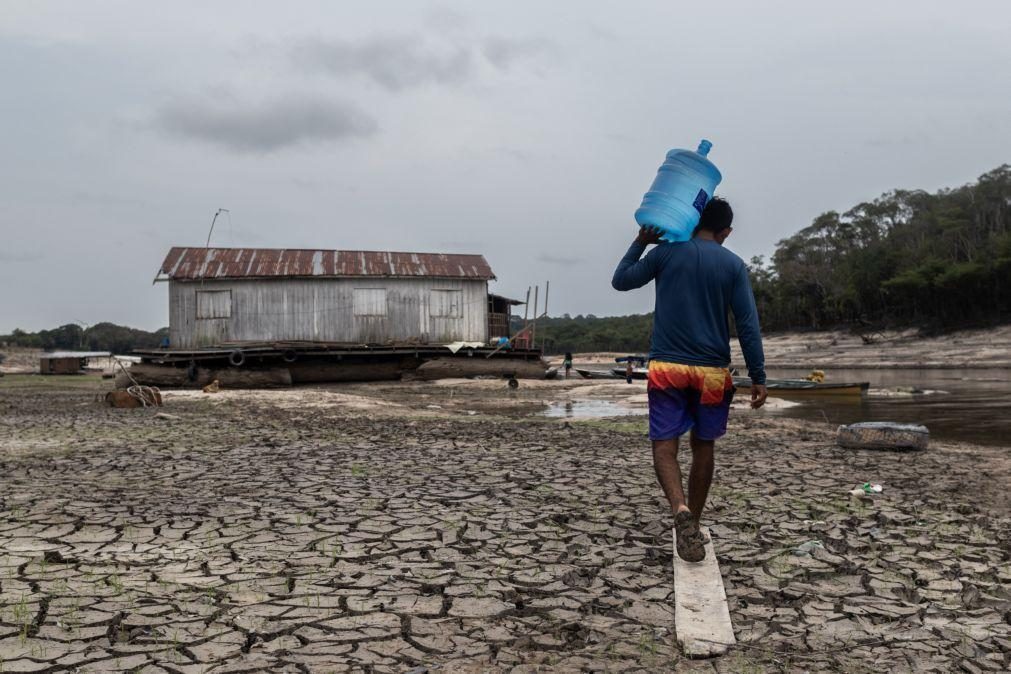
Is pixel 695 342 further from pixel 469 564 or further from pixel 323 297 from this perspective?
pixel 323 297

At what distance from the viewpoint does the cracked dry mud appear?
259cm

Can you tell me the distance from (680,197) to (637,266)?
1.46 feet

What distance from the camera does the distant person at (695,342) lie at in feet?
12.2

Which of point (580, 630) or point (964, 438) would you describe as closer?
point (580, 630)

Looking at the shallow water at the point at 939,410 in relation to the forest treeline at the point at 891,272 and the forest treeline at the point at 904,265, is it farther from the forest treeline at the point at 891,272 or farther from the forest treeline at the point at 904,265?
the forest treeline at the point at 904,265

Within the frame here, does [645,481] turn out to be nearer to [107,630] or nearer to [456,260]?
[107,630]

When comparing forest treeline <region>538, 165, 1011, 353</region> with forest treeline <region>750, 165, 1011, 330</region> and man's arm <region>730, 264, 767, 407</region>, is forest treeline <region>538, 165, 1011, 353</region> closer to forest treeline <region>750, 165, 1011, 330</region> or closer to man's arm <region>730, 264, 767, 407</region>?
forest treeline <region>750, 165, 1011, 330</region>

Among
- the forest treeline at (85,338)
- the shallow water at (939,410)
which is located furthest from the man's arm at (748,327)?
the forest treeline at (85,338)

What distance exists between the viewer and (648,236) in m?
3.86

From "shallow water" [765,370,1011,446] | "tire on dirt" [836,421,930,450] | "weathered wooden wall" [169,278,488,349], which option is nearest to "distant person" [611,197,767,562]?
"tire on dirt" [836,421,930,450]

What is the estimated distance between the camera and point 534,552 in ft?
12.5

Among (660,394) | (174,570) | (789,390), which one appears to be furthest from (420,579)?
(789,390)

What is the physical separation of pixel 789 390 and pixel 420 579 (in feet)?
65.7

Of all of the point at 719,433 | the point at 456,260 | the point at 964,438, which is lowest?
the point at 964,438
